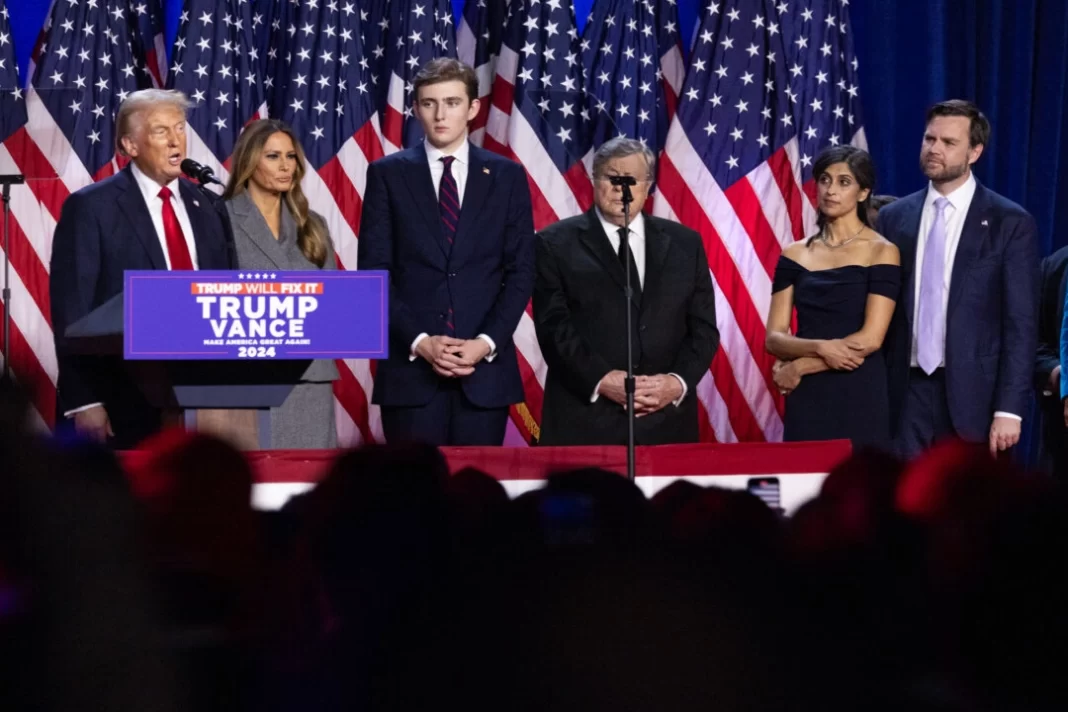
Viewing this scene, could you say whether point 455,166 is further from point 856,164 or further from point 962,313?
point 962,313

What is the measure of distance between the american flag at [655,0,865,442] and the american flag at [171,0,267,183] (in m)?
1.85

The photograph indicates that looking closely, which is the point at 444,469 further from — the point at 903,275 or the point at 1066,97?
the point at 1066,97

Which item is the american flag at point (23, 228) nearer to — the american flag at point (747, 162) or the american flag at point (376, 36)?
the american flag at point (376, 36)

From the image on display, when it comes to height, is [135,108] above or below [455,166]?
above

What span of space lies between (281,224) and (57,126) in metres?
1.81

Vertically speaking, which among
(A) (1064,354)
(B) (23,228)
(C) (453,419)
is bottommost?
(C) (453,419)

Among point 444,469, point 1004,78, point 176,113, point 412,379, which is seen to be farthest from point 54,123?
point 444,469

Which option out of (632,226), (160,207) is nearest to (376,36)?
(632,226)

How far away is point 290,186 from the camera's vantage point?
4219 mm

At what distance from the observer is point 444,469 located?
1.14m

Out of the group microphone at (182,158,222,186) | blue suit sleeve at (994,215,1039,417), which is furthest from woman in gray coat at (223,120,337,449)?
blue suit sleeve at (994,215,1039,417)

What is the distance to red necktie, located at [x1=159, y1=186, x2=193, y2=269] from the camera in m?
3.53

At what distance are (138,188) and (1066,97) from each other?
169 inches

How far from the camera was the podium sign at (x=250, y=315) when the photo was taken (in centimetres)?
266
